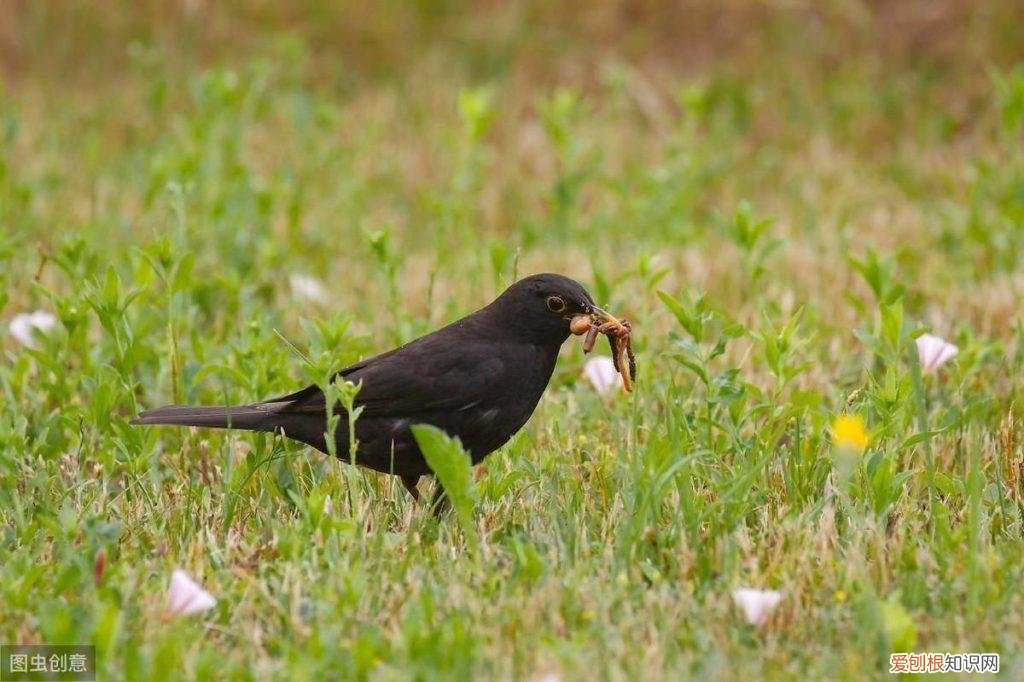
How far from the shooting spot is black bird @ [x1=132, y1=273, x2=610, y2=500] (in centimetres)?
432

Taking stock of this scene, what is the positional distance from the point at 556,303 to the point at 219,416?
107 centimetres

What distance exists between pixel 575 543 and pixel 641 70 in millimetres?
6765

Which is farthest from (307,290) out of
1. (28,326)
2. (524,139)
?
(524,139)

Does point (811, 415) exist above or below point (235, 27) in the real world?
below

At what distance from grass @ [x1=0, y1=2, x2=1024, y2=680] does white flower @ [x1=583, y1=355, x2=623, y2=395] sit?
9cm

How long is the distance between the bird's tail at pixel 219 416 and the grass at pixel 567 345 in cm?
10

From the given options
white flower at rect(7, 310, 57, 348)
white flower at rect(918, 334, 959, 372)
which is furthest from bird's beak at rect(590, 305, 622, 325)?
white flower at rect(7, 310, 57, 348)

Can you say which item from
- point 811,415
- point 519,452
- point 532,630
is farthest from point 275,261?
point 532,630

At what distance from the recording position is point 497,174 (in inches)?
351

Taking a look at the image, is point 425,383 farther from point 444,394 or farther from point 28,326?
point 28,326

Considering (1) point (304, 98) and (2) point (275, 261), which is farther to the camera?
(1) point (304, 98)

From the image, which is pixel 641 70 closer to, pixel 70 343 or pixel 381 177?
pixel 381 177

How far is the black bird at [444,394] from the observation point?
4.32 metres

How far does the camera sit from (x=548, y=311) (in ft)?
14.9
